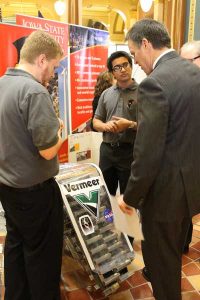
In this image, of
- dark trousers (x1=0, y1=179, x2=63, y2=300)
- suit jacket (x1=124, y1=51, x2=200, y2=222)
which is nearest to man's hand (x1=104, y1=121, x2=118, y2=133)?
dark trousers (x1=0, y1=179, x2=63, y2=300)

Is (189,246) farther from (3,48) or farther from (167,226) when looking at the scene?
(3,48)

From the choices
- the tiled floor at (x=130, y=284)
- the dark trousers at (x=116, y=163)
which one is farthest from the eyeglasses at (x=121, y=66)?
the tiled floor at (x=130, y=284)

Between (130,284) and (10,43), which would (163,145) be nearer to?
(130,284)

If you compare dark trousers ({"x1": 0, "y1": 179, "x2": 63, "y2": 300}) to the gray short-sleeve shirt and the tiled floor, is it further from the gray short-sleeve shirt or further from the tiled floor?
the tiled floor

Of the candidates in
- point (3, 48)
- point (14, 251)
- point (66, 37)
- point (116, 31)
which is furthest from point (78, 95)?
point (116, 31)

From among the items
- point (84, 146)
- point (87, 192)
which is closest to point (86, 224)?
point (87, 192)

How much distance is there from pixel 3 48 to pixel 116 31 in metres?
7.49

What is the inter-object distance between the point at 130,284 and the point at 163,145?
1300mm

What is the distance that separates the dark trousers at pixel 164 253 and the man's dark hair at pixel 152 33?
32.6 inches

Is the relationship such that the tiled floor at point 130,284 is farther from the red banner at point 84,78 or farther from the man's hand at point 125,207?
the red banner at point 84,78

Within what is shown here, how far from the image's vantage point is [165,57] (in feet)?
4.82

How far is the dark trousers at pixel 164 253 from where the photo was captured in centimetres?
158

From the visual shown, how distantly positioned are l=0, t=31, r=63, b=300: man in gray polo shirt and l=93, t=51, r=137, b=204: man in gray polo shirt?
816mm

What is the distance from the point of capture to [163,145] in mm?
1396
